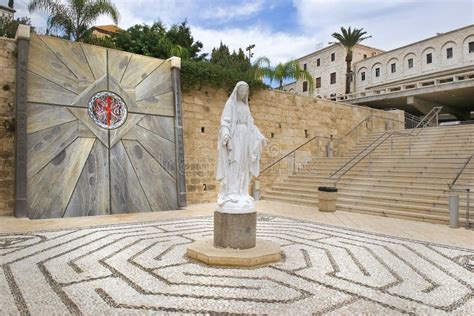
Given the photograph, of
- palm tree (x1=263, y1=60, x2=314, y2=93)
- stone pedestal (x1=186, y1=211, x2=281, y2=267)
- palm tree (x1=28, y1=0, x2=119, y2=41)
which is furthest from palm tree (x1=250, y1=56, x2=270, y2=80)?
stone pedestal (x1=186, y1=211, x2=281, y2=267)

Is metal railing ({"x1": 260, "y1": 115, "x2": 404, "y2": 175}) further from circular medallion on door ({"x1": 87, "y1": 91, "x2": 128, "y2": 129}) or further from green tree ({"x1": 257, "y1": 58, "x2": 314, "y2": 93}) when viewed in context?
circular medallion on door ({"x1": 87, "y1": 91, "x2": 128, "y2": 129})

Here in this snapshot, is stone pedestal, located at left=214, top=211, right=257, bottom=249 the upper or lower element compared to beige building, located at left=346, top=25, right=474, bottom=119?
lower

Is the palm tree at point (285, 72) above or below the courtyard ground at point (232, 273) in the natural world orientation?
above

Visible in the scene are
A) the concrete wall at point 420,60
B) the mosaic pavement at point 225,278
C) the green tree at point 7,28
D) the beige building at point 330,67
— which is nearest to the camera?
the mosaic pavement at point 225,278

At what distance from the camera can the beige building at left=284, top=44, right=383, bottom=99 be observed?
3428cm

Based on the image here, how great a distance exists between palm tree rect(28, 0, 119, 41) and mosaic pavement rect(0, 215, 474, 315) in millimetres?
9303

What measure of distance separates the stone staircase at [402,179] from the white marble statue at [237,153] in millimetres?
4986

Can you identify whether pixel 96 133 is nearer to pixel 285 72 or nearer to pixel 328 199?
pixel 328 199

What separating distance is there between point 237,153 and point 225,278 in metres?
1.71

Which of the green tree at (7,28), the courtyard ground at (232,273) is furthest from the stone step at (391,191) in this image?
the green tree at (7,28)

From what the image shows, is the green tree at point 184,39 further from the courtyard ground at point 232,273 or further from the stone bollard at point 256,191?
the courtyard ground at point 232,273

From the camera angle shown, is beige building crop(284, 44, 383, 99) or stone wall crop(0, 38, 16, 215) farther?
beige building crop(284, 44, 383, 99)

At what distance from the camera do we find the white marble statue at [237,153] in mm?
4621

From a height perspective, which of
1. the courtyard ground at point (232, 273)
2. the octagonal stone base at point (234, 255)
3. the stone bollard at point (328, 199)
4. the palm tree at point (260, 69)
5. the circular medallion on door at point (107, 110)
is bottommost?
the courtyard ground at point (232, 273)
